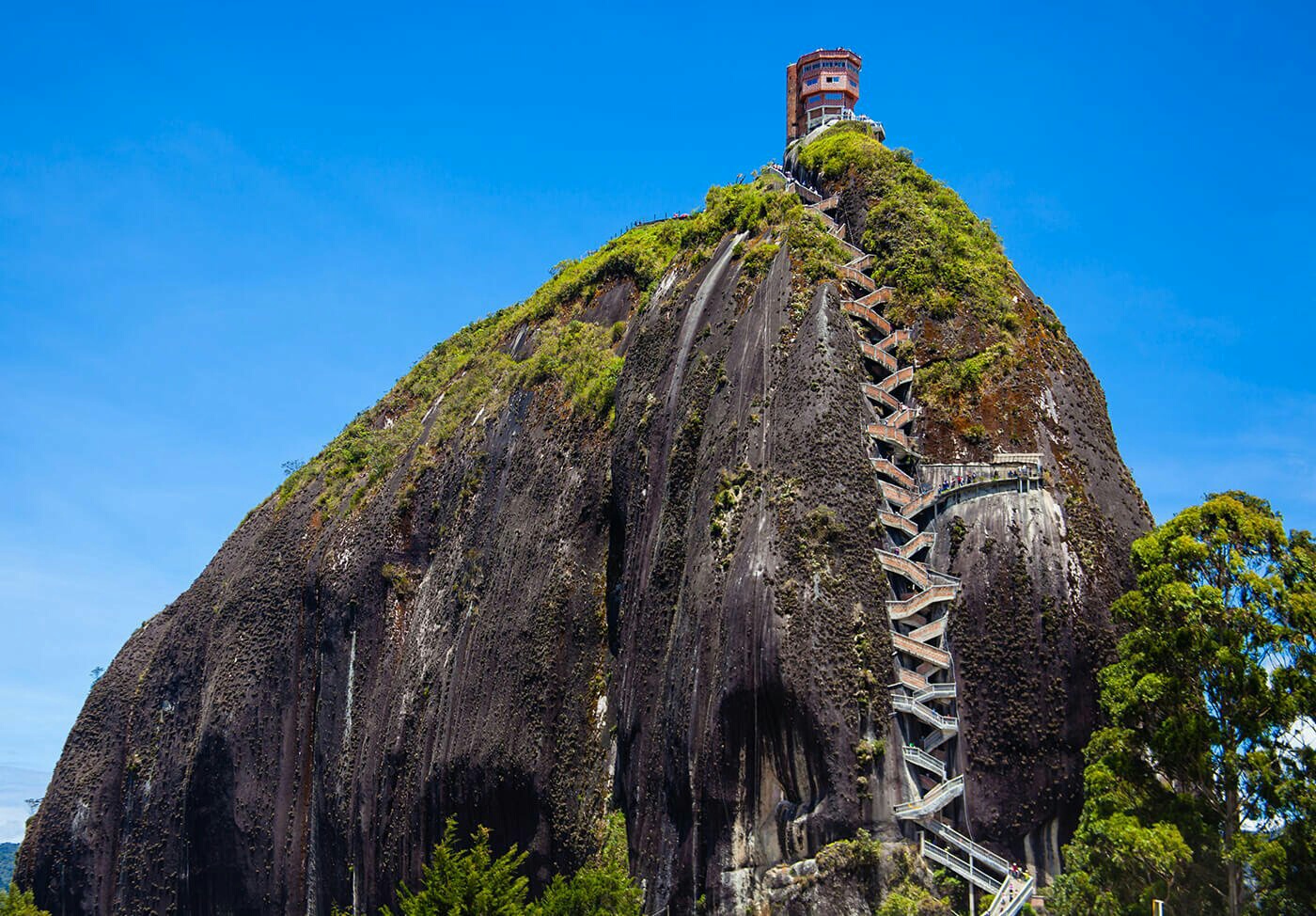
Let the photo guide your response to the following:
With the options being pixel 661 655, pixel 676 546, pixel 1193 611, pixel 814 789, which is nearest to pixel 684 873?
pixel 814 789

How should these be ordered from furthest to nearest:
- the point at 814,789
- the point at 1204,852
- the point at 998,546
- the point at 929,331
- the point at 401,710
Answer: the point at 401,710
the point at 929,331
the point at 998,546
the point at 814,789
the point at 1204,852

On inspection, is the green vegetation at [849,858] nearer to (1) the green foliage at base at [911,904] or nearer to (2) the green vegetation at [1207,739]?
(1) the green foliage at base at [911,904]

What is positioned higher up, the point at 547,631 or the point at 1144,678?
the point at 547,631

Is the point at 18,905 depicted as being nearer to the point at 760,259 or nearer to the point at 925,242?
the point at 760,259

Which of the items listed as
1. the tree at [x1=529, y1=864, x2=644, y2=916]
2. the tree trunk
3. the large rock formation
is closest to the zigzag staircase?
the large rock formation

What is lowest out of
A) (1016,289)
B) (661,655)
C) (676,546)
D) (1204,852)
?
(1204,852)

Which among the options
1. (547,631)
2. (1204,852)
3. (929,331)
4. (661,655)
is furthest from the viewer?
(547,631)

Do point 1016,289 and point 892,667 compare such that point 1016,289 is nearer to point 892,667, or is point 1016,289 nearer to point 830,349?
point 830,349

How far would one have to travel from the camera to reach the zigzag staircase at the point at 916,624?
4169 cm

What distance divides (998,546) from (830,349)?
32.5 ft

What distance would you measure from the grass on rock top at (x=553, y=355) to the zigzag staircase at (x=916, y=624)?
14.5 feet

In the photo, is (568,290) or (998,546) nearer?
(998,546)

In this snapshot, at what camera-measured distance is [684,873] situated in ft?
143

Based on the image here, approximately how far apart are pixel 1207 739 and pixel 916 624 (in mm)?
10612
